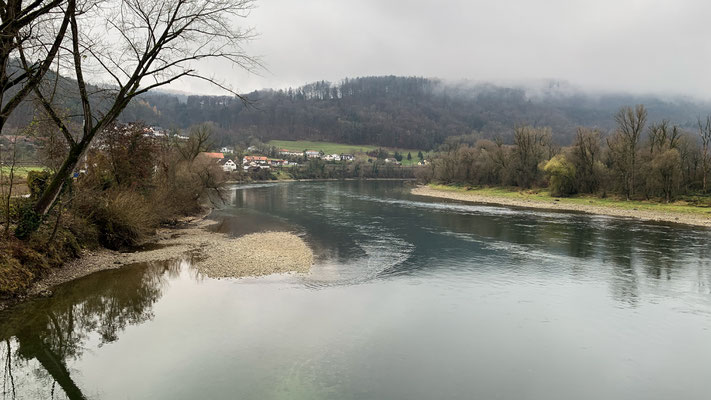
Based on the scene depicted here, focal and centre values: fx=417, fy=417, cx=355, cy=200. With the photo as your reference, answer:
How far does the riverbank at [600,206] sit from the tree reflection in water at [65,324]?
135 ft

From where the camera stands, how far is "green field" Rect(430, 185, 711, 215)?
41.8m

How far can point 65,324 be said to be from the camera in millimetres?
11625

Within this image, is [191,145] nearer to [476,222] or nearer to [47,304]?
[476,222]

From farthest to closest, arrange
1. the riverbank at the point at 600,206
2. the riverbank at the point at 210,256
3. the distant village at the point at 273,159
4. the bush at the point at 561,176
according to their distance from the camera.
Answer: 1. the distant village at the point at 273,159
2. the bush at the point at 561,176
3. the riverbank at the point at 600,206
4. the riverbank at the point at 210,256

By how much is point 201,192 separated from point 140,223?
17.0 meters

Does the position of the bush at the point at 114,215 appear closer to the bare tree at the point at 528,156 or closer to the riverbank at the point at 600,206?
the riverbank at the point at 600,206

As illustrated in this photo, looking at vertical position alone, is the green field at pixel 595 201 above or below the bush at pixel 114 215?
below

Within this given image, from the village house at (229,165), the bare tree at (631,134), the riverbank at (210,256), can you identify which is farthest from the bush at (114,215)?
the village house at (229,165)

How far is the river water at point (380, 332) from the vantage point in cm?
911

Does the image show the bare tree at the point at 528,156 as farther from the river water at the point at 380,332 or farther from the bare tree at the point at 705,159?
the river water at the point at 380,332

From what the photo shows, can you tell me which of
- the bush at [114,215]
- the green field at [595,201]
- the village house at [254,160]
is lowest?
the green field at [595,201]

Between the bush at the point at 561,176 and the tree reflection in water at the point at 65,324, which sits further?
the bush at the point at 561,176

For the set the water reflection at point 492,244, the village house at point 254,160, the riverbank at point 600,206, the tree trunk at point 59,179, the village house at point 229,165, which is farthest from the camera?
the village house at point 254,160

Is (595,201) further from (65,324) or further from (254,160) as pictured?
(254,160)
